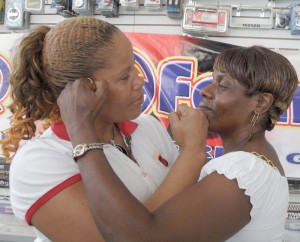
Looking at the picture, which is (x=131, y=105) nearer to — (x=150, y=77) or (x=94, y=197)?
(x=94, y=197)

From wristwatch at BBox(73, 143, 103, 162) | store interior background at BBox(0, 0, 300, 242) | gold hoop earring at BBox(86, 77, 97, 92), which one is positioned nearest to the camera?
wristwatch at BBox(73, 143, 103, 162)

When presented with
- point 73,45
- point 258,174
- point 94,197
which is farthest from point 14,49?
point 258,174

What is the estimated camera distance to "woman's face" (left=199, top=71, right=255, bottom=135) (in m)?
1.24

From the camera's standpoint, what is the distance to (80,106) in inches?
37.0

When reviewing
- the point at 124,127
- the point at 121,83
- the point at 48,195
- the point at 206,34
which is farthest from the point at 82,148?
the point at 206,34

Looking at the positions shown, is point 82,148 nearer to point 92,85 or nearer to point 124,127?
point 92,85

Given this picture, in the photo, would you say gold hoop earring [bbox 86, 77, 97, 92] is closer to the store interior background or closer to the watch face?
the watch face

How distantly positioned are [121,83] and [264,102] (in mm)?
471

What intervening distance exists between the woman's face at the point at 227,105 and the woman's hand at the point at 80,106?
1.53 feet

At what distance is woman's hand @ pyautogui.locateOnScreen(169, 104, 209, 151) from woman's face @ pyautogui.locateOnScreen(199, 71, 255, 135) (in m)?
0.09

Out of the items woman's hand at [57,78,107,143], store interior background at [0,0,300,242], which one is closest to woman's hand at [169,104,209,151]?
woman's hand at [57,78,107,143]

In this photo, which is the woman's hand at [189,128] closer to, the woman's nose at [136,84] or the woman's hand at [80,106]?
the woman's nose at [136,84]

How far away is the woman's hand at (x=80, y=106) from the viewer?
0.93 metres

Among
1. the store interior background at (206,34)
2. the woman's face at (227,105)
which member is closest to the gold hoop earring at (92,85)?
the woman's face at (227,105)
